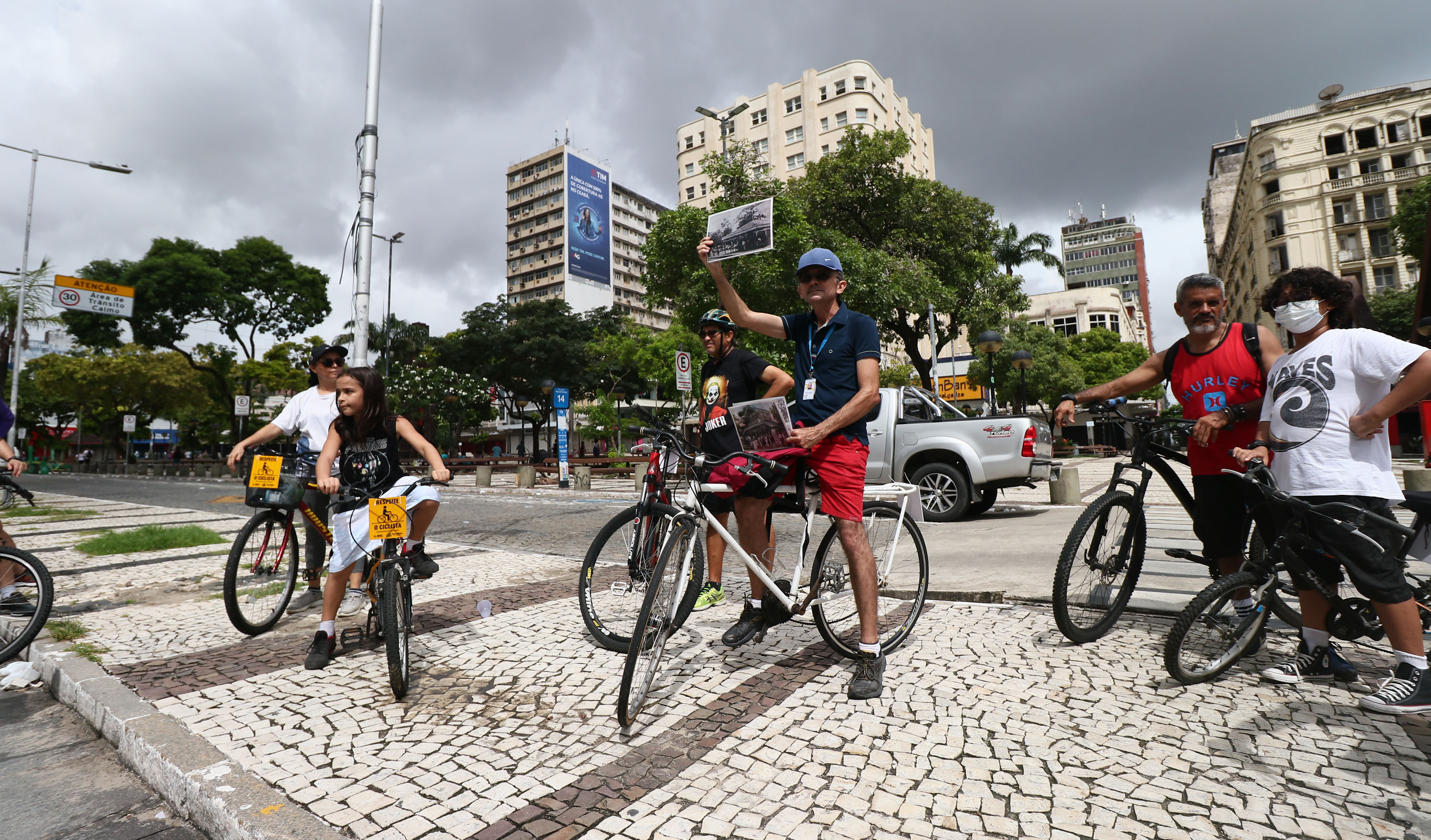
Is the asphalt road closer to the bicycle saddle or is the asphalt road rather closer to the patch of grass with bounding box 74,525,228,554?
the bicycle saddle

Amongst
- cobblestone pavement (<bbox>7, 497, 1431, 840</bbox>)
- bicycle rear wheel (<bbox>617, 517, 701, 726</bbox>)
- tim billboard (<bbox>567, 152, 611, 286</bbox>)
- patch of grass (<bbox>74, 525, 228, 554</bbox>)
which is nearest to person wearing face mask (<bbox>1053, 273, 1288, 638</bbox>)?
cobblestone pavement (<bbox>7, 497, 1431, 840</bbox>)

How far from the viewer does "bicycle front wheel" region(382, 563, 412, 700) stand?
9.37 feet

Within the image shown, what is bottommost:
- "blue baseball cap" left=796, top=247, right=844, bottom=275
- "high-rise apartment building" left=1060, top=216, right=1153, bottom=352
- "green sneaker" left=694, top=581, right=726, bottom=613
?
"green sneaker" left=694, top=581, right=726, bottom=613

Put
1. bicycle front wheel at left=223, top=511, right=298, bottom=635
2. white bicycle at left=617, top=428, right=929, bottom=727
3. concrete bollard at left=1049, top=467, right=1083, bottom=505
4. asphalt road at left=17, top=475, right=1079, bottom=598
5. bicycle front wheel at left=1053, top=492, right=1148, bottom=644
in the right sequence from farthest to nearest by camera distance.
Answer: concrete bollard at left=1049, top=467, right=1083, bottom=505
asphalt road at left=17, top=475, right=1079, bottom=598
bicycle front wheel at left=223, top=511, right=298, bottom=635
bicycle front wheel at left=1053, top=492, right=1148, bottom=644
white bicycle at left=617, top=428, right=929, bottom=727

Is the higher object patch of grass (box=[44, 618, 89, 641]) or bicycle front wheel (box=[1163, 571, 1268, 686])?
bicycle front wheel (box=[1163, 571, 1268, 686])

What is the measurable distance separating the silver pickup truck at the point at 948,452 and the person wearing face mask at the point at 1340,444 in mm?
5836

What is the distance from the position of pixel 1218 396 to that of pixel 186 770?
429 cm

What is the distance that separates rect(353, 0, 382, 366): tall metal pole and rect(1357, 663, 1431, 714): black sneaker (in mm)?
8809

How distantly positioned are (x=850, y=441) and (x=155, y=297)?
113 feet

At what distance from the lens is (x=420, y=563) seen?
364cm

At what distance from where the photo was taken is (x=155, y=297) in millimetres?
28219

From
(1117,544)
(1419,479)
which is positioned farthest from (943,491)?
(1117,544)

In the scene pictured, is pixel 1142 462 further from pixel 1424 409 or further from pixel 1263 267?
pixel 1263 267

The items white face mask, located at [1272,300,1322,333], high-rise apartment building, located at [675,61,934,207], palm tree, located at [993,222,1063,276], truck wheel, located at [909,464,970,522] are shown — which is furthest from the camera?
high-rise apartment building, located at [675,61,934,207]
